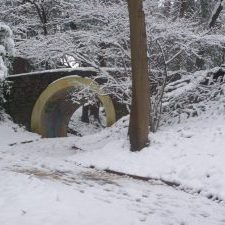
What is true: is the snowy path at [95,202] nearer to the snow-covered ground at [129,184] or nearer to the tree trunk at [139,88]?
the snow-covered ground at [129,184]

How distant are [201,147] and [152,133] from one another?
2471 mm

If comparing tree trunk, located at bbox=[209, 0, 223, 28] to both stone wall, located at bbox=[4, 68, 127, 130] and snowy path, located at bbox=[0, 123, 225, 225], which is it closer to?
stone wall, located at bbox=[4, 68, 127, 130]

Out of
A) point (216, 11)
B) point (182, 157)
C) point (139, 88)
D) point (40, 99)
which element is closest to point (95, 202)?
point (182, 157)

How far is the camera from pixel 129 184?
29.1 ft

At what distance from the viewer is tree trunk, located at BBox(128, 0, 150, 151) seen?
11648 millimetres

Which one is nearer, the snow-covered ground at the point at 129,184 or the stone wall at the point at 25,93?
the snow-covered ground at the point at 129,184

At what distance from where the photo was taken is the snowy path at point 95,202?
234 inches

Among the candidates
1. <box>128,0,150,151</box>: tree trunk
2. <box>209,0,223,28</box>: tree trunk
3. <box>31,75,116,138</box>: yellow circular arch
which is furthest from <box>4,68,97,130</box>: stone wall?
<box>128,0,150,151</box>: tree trunk

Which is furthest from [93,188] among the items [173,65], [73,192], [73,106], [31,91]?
[73,106]

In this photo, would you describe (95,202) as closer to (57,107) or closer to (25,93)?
(25,93)

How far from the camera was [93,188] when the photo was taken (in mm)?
8117

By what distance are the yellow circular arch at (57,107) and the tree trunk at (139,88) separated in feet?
17.9

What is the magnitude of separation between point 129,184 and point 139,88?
358 cm

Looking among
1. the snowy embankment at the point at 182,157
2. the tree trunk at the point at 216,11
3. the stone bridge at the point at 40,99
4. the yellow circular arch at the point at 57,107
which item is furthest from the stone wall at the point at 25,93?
the snowy embankment at the point at 182,157
